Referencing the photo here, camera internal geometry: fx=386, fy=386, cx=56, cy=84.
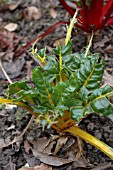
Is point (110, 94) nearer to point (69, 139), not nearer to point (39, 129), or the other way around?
point (69, 139)

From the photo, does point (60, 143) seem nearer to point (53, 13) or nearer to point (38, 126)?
point (38, 126)

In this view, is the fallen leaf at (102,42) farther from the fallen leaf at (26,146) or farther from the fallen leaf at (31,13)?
the fallen leaf at (26,146)

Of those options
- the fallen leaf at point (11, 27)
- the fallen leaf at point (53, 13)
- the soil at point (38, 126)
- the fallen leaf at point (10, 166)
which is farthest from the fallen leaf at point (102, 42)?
the fallen leaf at point (10, 166)

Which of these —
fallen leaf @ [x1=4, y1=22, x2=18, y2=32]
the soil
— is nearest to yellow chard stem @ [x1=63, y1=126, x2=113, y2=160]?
the soil

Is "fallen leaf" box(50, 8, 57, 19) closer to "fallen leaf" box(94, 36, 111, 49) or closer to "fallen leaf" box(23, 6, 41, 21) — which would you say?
"fallen leaf" box(23, 6, 41, 21)

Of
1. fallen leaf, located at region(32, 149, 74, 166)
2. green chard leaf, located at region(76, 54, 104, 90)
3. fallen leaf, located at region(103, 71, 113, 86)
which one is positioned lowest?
fallen leaf, located at region(32, 149, 74, 166)

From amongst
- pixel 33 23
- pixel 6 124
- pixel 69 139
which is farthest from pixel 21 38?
pixel 69 139

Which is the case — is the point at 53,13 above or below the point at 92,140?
above

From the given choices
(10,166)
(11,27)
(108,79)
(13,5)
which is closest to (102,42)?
(108,79)
